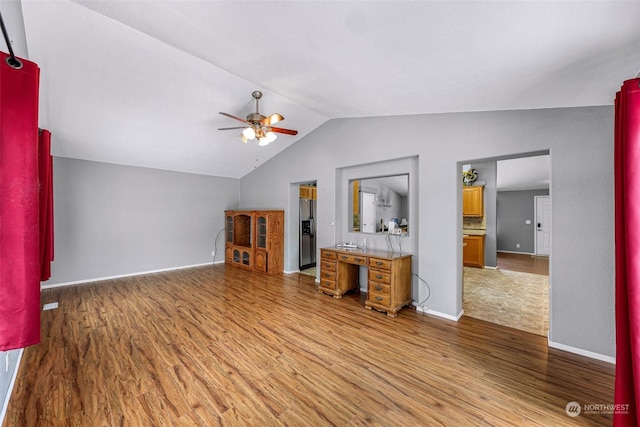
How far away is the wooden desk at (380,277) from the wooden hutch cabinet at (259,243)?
1.83 metres

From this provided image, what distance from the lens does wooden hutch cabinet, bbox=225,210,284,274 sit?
18.0 ft

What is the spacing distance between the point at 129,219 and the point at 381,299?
5289 mm

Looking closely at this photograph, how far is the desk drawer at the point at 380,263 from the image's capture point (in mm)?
3350

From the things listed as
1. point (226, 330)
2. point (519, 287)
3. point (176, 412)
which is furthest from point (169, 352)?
point (519, 287)

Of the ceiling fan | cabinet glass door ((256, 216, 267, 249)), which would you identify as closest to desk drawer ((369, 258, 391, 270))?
the ceiling fan

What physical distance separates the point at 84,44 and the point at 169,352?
3098 millimetres

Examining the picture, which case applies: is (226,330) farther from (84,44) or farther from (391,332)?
(84,44)

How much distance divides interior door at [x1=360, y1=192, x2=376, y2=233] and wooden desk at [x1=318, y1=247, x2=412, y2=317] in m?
0.54

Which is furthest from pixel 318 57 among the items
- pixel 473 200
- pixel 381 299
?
pixel 473 200

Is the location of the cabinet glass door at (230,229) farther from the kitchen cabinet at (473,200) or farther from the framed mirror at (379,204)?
the kitchen cabinet at (473,200)

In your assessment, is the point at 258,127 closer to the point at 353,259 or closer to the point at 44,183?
the point at 44,183

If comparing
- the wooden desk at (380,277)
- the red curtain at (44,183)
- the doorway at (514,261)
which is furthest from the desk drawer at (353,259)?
the red curtain at (44,183)

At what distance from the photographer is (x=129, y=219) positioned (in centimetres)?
528

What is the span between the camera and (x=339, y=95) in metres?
2.97
